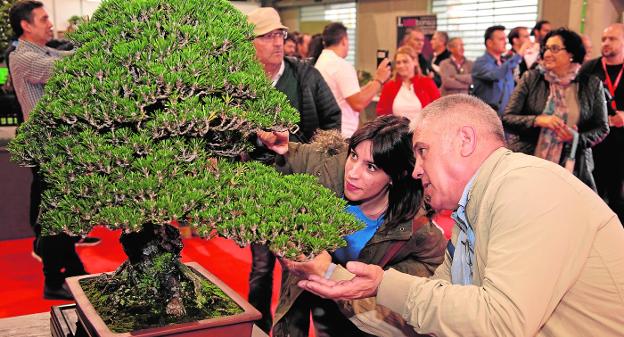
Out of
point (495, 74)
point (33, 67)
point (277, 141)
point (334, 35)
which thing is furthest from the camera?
point (495, 74)

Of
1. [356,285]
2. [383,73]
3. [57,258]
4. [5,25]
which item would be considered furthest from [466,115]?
[5,25]

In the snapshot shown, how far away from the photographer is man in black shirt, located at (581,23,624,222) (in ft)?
14.4

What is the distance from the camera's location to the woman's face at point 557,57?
3.91 metres

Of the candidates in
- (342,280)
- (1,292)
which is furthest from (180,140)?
(1,292)

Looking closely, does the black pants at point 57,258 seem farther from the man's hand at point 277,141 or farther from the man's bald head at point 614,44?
the man's bald head at point 614,44

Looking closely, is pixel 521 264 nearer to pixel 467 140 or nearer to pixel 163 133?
pixel 467 140

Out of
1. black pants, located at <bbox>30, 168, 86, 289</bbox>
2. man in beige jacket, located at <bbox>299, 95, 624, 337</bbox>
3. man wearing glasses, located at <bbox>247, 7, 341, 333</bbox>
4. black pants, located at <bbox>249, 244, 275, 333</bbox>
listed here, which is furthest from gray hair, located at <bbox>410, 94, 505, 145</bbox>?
black pants, located at <bbox>30, 168, 86, 289</bbox>

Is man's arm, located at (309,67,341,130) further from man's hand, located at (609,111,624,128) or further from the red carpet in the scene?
man's hand, located at (609,111,624,128)

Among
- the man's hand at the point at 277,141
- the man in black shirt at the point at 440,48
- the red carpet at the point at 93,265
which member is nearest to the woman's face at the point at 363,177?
the man's hand at the point at 277,141

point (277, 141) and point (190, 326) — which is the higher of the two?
point (277, 141)

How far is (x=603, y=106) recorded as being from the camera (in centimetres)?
392

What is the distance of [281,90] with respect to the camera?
10.3ft

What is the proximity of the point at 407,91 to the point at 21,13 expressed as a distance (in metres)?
2.82

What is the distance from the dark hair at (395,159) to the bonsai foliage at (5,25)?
379 centimetres
